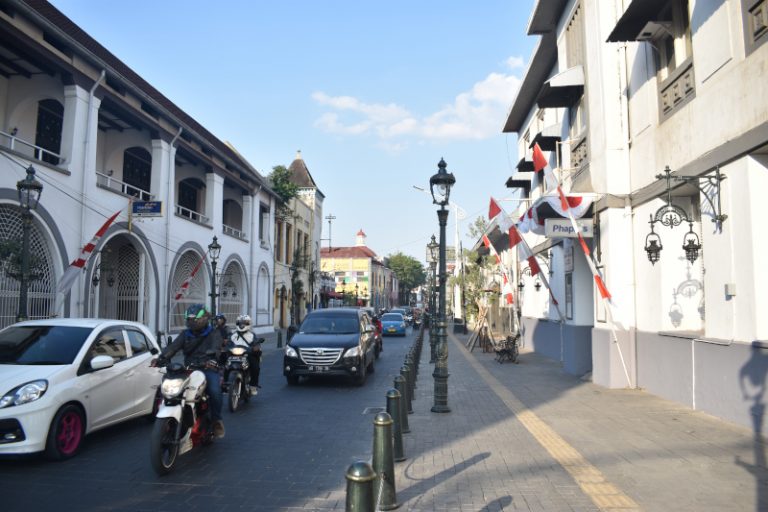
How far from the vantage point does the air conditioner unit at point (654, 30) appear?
33.3 ft

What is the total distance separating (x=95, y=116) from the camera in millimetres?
17234

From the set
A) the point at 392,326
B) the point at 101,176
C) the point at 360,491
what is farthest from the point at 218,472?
the point at 392,326

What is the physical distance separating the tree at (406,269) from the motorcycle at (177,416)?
115 meters

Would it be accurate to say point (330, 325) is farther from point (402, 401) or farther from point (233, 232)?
point (233, 232)

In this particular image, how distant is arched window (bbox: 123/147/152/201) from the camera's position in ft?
74.7

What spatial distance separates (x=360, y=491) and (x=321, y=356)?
929cm

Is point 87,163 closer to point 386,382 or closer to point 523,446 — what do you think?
point 386,382

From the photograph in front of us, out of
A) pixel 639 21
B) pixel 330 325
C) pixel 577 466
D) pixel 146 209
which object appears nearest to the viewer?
pixel 577 466

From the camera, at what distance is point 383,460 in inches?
187

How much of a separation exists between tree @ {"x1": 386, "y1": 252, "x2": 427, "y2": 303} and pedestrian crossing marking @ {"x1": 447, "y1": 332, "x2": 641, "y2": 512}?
112 metres

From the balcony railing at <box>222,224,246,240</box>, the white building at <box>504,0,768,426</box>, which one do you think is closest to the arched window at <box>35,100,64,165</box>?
the balcony railing at <box>222,224,246,240</box>

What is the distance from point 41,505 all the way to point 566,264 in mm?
12990

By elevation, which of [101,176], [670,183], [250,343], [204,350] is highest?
[101,176]

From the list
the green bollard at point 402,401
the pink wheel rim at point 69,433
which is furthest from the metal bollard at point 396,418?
the pink wheel rim at point 69,433
